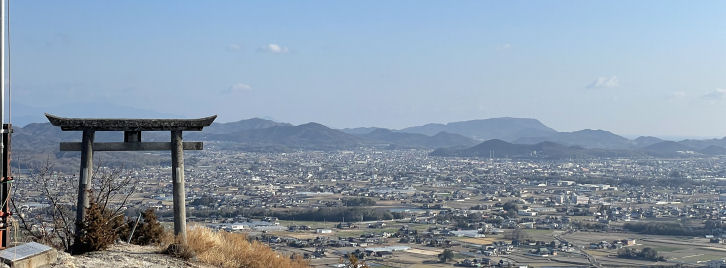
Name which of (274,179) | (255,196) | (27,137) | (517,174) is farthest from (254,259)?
(27,137)

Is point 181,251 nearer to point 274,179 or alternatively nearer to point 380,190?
point 380,190

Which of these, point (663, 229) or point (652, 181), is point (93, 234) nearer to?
point (663, 229)

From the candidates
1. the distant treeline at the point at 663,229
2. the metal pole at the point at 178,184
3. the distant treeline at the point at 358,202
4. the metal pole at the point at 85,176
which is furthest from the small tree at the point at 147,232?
the distant treeline at the point at 358,202

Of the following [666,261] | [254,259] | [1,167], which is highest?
[1,167]

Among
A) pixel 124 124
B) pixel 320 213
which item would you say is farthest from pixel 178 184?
pixel 320 213

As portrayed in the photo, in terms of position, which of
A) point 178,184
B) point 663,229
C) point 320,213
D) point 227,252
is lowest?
point 663,229

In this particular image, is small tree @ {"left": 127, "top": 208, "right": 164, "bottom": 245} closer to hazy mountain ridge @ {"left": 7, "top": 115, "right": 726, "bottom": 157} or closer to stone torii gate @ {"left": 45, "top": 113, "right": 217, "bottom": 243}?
stone torii gate @ {"left": 45, "top": 113, "right": 217, "bottom": 243}
